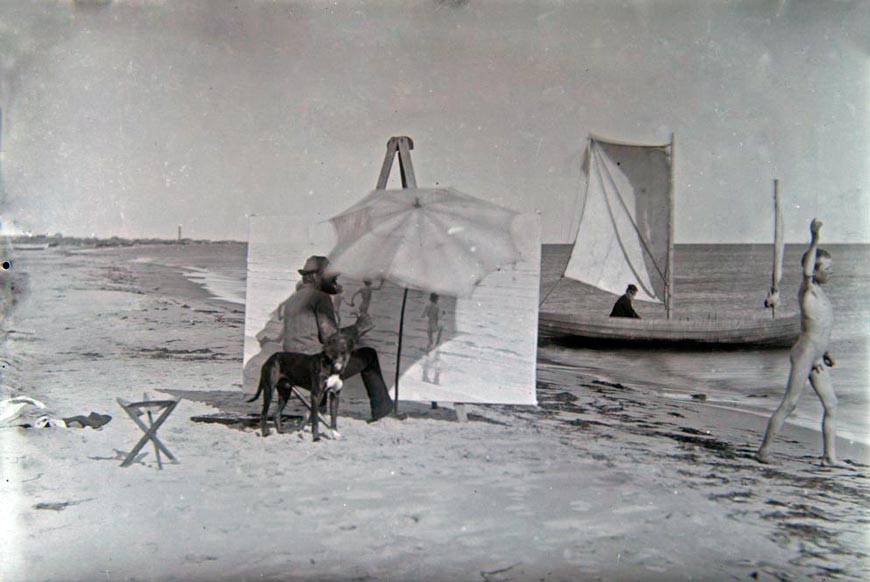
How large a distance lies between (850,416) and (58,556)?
353 inches

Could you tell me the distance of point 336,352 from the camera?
16.8 feet

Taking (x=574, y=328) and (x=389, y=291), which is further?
(x=574, y=328)

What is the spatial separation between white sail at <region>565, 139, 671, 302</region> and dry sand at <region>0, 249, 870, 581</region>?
9675 millimetres

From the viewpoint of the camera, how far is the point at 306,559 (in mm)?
3768

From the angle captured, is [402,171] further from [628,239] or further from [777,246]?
[628,239]

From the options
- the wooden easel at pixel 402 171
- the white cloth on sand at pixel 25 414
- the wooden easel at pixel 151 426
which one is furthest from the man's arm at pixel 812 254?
the white cloth on sand at pixel 25 414

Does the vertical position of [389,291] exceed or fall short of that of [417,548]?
it exceeds it

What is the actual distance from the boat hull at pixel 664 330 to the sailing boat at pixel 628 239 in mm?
22

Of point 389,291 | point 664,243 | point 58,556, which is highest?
point 664,243

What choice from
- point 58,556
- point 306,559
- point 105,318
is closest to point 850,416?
point 306,559

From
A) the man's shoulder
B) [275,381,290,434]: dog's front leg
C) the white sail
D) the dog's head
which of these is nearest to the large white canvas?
the man's shoulder

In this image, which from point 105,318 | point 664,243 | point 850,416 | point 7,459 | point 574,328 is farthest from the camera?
point 664,243

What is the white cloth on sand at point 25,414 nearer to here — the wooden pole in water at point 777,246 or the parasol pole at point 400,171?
the parasol pole at point 400,171

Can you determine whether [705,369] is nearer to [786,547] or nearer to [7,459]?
[786,547]
